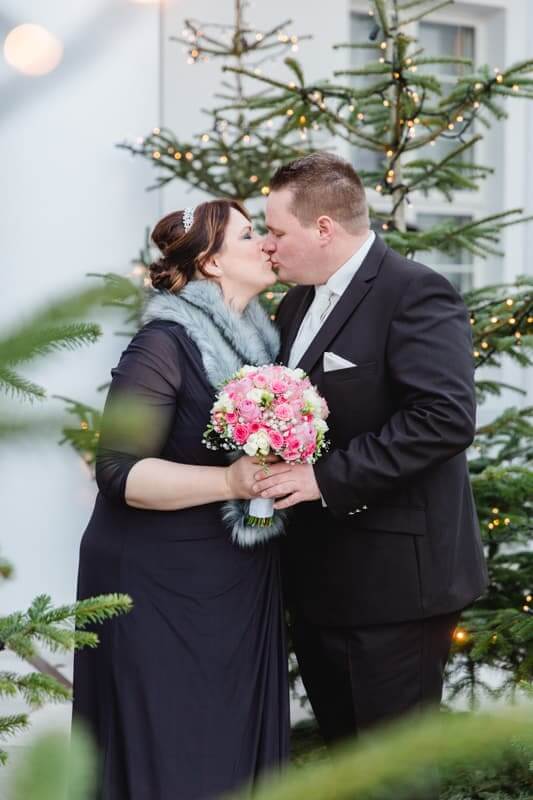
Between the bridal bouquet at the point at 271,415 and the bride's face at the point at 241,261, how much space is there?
40cm

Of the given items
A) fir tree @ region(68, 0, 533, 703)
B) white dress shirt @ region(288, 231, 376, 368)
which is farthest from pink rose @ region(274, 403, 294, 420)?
fir tree @ region(68, 0, 533, 703)

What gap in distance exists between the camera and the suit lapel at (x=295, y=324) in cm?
269

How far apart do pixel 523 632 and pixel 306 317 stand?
3.78 ft

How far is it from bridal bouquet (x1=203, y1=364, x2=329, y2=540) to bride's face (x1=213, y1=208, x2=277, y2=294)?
396 mm

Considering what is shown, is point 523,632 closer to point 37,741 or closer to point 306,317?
point 306,317

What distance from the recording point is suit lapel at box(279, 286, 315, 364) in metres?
2.69

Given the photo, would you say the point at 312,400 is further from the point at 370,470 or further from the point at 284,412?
the point at 370,470

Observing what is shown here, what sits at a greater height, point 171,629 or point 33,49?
point 33,49

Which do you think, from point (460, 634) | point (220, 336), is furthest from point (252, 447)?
point (460, 634)

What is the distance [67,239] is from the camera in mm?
5074

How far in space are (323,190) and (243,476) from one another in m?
0.83

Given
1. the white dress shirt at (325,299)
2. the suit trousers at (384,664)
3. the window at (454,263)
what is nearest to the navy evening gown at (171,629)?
the suit trousers at (384,664)

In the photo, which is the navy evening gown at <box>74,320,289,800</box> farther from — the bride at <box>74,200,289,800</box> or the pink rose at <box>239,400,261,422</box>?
the pink rose at <box>239,400,261,422</box>

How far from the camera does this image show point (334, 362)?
2451 mm
